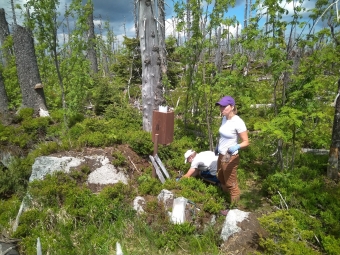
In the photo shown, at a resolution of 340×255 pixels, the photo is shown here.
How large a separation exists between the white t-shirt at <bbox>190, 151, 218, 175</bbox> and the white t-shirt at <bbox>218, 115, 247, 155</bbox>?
0.82 meters

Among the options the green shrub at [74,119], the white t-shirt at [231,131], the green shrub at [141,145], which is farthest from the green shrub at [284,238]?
the green shrub at [74,119]

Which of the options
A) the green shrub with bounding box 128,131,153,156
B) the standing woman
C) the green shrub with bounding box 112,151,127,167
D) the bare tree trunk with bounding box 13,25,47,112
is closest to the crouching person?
the standing woman

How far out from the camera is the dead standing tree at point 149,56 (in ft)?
20.2

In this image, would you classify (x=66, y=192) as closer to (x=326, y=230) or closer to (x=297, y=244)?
(x=297, y=244)

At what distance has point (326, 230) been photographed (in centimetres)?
354

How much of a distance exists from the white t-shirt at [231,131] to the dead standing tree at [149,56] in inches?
115

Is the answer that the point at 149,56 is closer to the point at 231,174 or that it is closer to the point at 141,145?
the point at 141,145

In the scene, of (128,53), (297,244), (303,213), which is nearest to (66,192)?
(297,244)

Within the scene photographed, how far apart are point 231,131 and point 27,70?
7.83 meters

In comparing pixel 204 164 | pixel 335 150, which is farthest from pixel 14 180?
pixel 335 150

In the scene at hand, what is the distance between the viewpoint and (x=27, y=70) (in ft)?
28.3

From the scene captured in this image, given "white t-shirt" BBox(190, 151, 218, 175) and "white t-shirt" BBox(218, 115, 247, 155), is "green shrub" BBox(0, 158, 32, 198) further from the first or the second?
"white t-shirt" BBox(218, 115, 247, 155)

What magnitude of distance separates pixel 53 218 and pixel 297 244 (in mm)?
3596

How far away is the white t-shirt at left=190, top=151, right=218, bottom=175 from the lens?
16.3 ft
